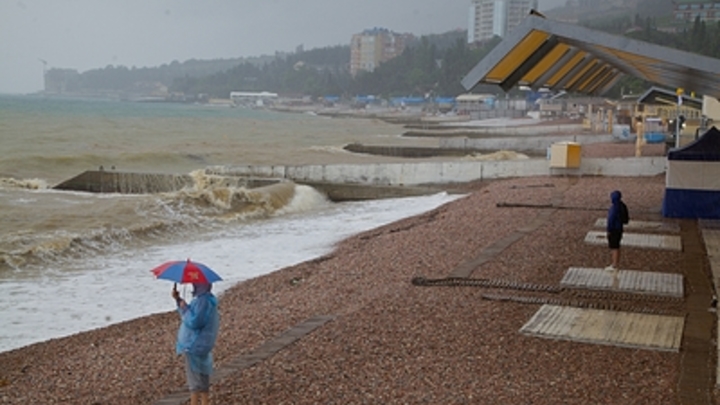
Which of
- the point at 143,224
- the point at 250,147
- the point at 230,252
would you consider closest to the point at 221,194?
the point at 143,224

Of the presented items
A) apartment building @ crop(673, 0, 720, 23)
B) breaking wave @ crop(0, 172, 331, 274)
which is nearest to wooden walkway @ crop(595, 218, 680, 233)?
breaking wave @ crop(0, 172, 331, 274)

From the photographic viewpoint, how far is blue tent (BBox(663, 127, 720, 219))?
1544cm

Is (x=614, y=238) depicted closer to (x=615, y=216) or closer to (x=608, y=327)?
(x=615, y=216)

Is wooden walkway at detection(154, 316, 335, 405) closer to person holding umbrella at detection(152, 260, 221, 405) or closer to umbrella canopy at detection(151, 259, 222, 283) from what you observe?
person holding umbrella at detection(152, 260, 221, 405)

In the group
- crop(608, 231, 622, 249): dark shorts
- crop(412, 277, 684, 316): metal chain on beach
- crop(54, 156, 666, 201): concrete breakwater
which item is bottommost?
crop(54, 156, 666, 201): concrete breakwater

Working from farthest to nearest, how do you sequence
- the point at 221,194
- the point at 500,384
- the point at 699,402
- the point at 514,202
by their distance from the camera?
→ the point at 221,194, the point at 514,202, the point at 500,384, the point at 699,402

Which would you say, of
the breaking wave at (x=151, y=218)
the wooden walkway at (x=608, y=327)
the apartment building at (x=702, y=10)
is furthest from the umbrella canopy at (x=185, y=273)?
the apartment building at (x=702, y=10)

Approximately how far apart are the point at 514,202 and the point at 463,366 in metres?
12.8

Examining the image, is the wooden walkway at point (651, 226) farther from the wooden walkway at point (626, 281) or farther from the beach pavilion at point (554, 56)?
Answer: the wooden walkway at point (626, 281)

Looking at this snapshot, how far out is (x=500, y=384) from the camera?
6812 millimetres

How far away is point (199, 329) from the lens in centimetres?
620

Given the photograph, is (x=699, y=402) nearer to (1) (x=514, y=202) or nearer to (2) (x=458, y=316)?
(2) (x=458, y=316)

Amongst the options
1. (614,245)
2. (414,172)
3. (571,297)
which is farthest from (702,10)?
(571,297)

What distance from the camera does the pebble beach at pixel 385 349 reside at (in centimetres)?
676
